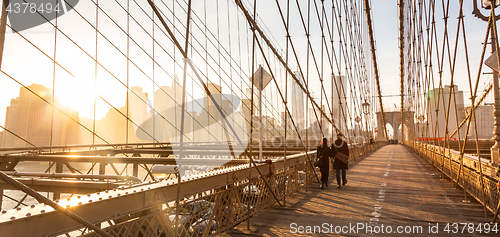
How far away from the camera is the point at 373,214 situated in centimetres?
523

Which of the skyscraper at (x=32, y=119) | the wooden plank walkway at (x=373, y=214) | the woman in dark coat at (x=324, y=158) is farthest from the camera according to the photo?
the skyscraper at (x=32, y=119)

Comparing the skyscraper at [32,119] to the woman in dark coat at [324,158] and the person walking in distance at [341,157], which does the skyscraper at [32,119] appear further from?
the person walking in distance at [341,157]

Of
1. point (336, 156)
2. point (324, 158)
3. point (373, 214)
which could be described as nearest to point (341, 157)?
point (336, 156)

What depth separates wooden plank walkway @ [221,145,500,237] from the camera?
14.2 feet

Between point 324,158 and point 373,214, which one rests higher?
point 324,158

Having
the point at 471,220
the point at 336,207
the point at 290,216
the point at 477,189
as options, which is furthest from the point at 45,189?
the point at 477,189

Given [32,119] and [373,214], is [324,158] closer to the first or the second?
[373,214]

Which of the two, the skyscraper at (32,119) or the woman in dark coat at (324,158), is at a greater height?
the skyscraper at (32,119)

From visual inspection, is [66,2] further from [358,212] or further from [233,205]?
[358,212]

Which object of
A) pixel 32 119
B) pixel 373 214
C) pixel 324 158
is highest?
pixel 32 119

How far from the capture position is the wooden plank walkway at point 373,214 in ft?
14.2

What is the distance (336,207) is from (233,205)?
2.31m

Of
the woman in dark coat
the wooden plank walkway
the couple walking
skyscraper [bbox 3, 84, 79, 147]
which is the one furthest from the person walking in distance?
skyscraper [bbox 3, 84, 79, 147]

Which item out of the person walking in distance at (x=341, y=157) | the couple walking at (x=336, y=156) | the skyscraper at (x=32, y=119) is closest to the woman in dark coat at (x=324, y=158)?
the couple walking at (x=336, y=156)
